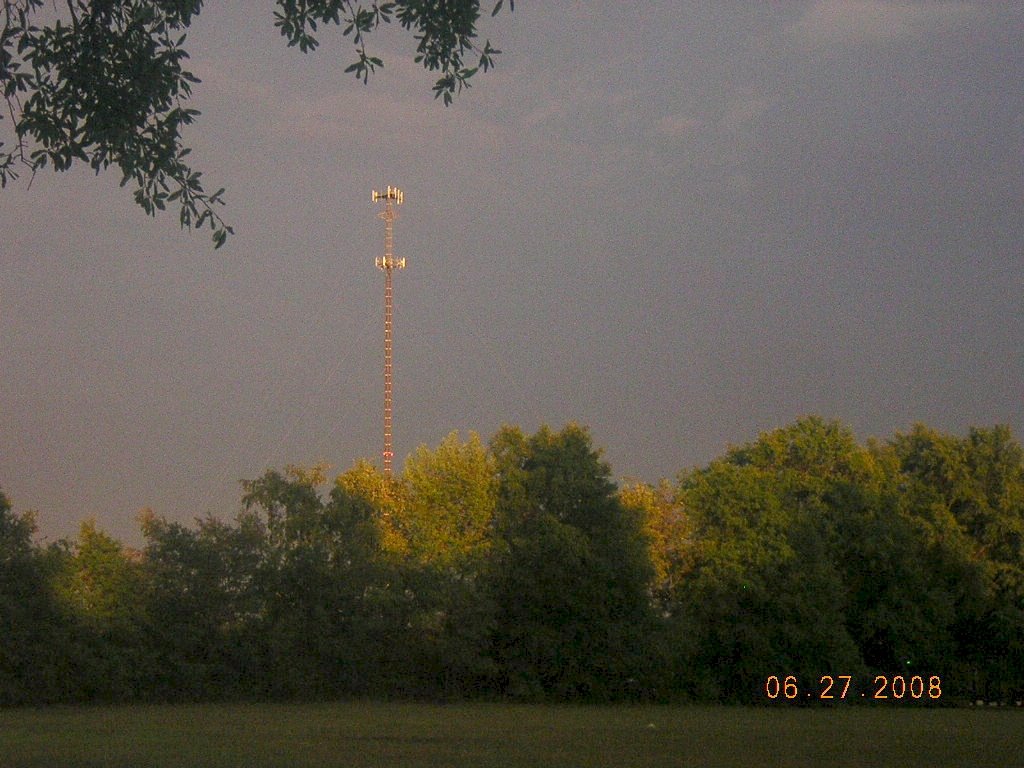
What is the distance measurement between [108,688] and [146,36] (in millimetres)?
33765

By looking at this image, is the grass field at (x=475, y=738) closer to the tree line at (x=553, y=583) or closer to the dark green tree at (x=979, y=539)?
the tree line at (x=553, y=583)

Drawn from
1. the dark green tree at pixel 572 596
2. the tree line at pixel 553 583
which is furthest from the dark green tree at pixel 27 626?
the dark green tree at pixel 572 596

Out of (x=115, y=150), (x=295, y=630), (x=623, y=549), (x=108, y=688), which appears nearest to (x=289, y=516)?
(x=295, y=630)

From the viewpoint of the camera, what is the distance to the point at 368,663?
1738 inches

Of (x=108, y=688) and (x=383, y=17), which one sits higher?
(x=383, y=17)

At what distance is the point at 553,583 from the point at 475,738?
74.8ft

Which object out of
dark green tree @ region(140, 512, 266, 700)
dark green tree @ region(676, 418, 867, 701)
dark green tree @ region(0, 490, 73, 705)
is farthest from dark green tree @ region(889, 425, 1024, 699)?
dark green tree @ region(0, 490, 73, 705)

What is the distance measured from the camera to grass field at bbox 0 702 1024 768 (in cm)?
1880

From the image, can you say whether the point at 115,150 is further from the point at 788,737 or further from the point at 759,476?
the point at 759,476
